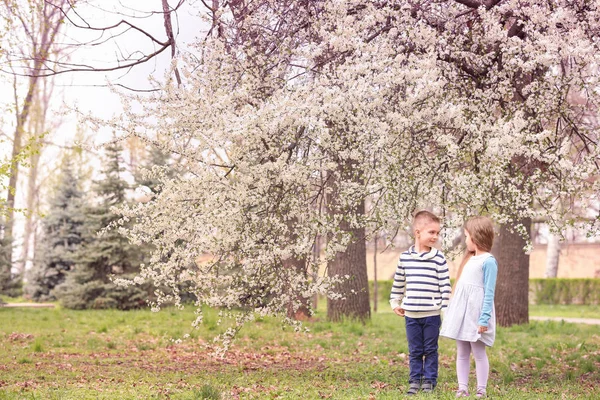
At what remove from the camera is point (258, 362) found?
9.14 metres

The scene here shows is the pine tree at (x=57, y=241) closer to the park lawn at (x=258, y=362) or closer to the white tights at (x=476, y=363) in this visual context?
the park lawn at (x=258, y=362)

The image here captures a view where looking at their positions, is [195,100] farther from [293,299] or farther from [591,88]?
[591,88]

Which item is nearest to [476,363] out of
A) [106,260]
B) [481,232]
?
[481,232]

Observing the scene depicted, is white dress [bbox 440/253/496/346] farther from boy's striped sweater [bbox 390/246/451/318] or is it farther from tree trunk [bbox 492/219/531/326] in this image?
tree trunk [bbox 492/219/531/326]

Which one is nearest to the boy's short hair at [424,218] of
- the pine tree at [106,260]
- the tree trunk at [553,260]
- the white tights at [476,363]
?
the white tights at [476,363]

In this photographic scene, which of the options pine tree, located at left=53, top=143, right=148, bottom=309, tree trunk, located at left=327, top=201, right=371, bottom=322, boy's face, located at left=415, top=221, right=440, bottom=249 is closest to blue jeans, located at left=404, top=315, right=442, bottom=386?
boy's face, located at left=415, top=221, right=440, bottom=249

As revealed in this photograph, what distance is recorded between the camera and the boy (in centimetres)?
595

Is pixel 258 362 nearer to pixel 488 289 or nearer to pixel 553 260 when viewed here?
pixel 488 289

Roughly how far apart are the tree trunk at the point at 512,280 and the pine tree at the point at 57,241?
1393 cm

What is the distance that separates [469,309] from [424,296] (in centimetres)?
42

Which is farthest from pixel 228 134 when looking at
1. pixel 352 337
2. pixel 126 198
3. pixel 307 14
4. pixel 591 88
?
pixel 126 198

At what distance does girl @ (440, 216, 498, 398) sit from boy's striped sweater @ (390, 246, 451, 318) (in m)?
0.15

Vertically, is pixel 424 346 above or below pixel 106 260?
below

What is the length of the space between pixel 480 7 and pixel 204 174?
315 cm
